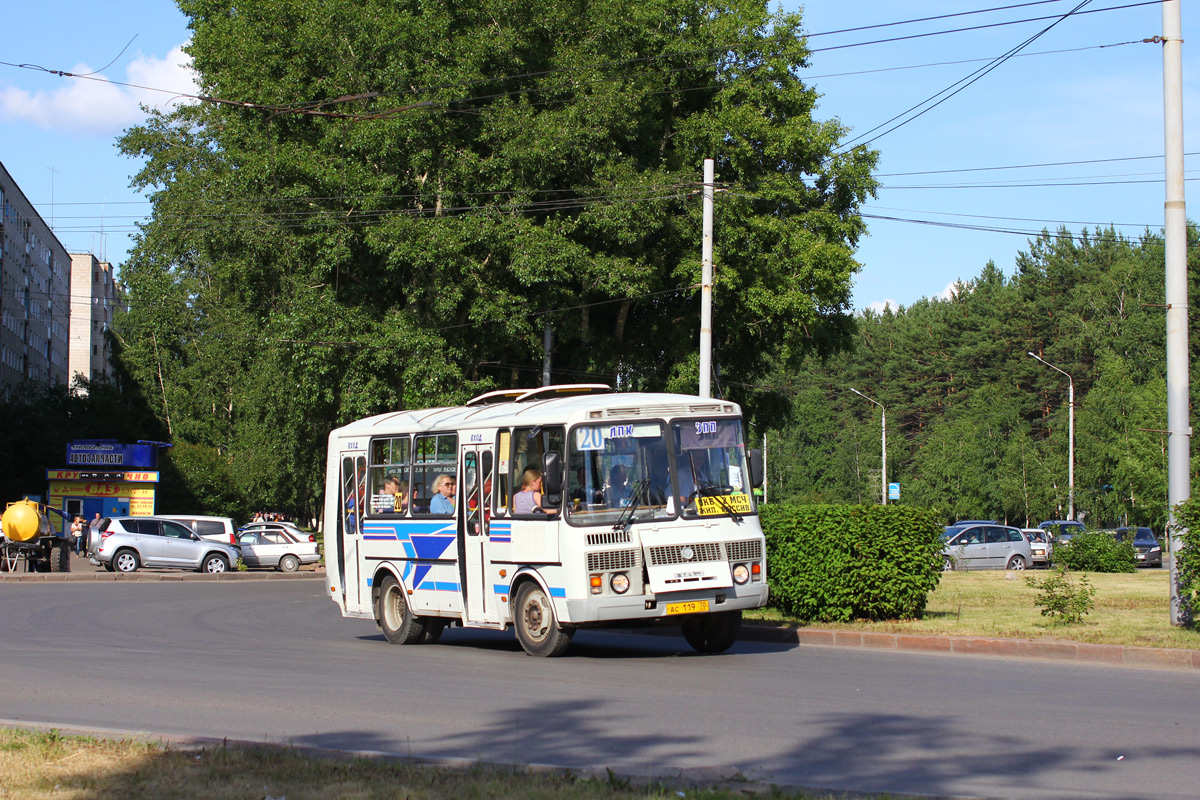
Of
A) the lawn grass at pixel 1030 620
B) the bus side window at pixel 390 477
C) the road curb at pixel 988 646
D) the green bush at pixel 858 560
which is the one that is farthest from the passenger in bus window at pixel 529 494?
the lawn grass at pixel 1030 620

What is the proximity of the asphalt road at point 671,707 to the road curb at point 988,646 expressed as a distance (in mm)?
410

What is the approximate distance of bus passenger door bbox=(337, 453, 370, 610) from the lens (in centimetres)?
1756

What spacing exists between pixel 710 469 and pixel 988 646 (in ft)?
12.4

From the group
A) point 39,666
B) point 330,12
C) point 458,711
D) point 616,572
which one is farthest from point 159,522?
point 458,711

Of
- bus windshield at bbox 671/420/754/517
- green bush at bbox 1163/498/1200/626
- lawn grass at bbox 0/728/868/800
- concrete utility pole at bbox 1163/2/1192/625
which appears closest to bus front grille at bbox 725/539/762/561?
bus windshield at bbox 671/420/754/517

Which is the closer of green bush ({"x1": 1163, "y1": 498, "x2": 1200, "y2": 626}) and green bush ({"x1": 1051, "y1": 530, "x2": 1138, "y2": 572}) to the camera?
green bush ({"x1": 1163, "y1": 498, "x2": 1200, "y2": 626})

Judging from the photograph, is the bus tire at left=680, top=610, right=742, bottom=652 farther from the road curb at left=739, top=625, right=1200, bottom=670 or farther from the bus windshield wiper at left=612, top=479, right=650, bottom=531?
the bus windshield wiper at left=612, top=479, right=650, bottom=531

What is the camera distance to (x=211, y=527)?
38938 mm

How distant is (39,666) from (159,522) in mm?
25546

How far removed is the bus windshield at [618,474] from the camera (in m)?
13.6

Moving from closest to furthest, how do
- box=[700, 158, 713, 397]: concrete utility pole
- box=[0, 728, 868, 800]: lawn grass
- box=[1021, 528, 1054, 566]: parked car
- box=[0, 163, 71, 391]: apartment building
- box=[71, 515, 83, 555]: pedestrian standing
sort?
box=[0, 728, 868, 800]: lawn grass
box=[700, 158, 713, 397]: concrete utility pole
box=[1021, 528, 1054, 566]: parked car
box=[71, 515, 83, 555]: pedestrian standing
box=[0, 163, 71, 391]: apartment building

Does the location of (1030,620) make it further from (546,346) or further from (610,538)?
(546,346)

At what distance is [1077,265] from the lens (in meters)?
91.2

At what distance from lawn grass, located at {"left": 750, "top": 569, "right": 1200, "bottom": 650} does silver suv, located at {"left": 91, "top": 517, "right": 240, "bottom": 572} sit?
23029 millimetres
